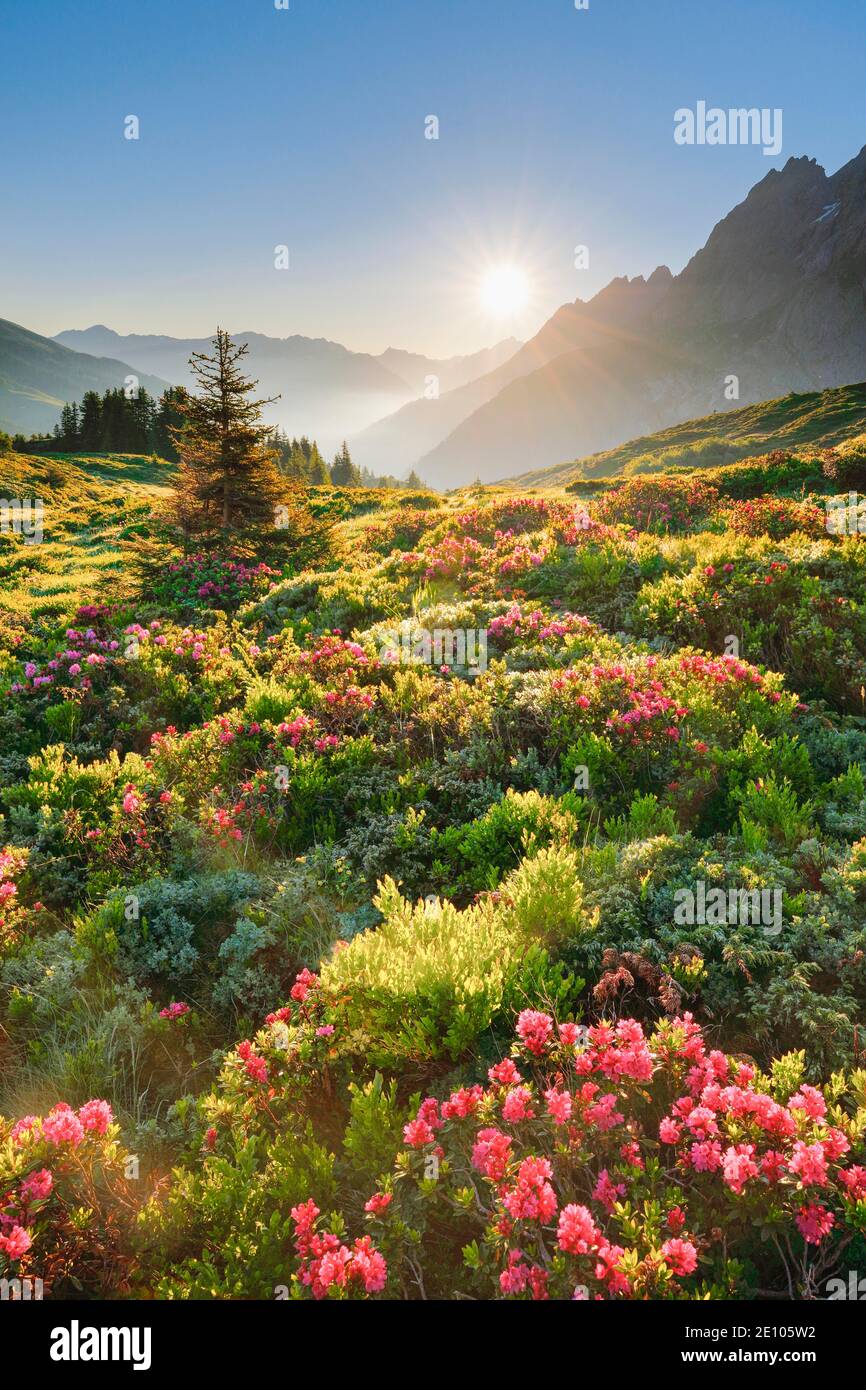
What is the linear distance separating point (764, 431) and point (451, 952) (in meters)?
54.6

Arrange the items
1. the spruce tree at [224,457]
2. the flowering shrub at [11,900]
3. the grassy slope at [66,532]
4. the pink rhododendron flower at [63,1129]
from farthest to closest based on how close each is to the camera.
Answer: the spruce tree at [224,457] → the grassy slope at [66,532] → the flowering shrub at [11,900] → the pink rhododendron flower at [63,1129]

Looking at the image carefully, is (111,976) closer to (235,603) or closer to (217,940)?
(217,940)

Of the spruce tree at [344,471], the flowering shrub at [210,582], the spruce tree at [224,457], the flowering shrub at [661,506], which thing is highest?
the spruce tree at [344,471]

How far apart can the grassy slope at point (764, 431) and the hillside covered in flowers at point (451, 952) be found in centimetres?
3078

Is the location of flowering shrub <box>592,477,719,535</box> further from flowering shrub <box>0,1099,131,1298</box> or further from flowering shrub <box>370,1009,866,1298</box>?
flowering shrub <box>0,1099,131,1298</box>

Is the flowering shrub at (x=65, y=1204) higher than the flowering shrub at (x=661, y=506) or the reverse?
the reverse

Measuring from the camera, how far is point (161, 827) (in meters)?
5.69

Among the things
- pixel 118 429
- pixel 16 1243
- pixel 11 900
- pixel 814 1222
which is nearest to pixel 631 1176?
pixel 814 1222

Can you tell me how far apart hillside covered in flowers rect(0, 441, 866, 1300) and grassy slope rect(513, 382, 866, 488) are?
3078cm

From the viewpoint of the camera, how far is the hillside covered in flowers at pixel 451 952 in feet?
8.26

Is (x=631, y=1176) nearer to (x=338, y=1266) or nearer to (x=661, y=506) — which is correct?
(x=338, y=1266)

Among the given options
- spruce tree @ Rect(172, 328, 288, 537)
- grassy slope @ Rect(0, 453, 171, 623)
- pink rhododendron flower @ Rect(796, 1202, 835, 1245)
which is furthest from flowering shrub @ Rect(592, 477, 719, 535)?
pink rhododendron flower @ Rect(796, 1202, 835, 1245)

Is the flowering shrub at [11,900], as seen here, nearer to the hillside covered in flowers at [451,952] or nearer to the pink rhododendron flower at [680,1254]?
the hillside covered in flowers at [451,952]

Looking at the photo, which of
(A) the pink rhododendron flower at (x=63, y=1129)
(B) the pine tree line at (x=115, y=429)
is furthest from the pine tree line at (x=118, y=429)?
(A) the pink rhododendron flower at (x=63, y=1129)
